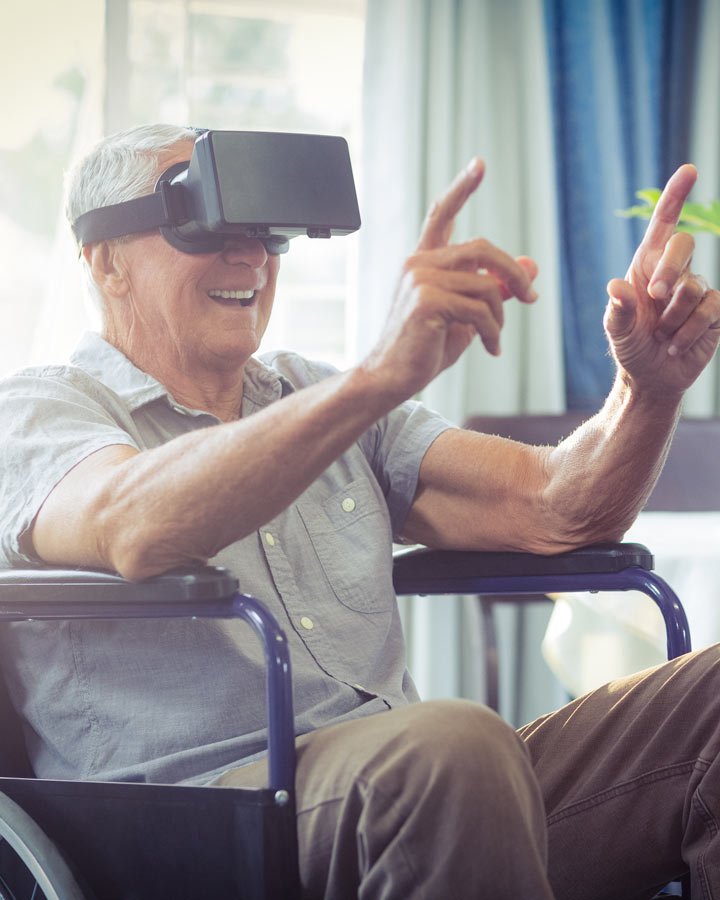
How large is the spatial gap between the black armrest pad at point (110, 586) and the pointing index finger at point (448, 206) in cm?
34

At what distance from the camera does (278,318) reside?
285cm

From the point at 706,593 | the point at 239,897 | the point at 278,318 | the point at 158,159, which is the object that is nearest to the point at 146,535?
the point at 239,897

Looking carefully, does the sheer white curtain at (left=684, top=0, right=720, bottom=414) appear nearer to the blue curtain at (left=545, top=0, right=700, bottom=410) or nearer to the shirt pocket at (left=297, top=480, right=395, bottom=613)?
Answer: the blue curtain at (left=545, top=0, right=700, bottom=410)

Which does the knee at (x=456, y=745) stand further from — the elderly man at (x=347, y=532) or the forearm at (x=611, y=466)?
the forearm at (x=611, y=466)

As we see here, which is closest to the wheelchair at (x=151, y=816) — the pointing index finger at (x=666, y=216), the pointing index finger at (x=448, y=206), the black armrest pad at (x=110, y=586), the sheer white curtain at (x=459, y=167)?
the black armrest pad at (x=110, y=586)

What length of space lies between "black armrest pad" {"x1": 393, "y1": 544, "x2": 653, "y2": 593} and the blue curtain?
156 cm

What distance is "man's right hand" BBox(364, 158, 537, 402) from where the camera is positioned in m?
0.95

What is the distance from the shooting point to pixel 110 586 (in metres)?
1.01

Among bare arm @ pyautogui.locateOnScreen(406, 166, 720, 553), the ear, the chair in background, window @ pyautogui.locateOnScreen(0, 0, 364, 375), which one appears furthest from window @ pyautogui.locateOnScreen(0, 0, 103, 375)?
bare arm @ pyautogui.locateOnScreen(406, 166, 720, 553)

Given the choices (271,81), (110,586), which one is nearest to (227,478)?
(110,586)

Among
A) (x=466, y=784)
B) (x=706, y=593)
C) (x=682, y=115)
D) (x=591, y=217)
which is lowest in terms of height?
(x=706, y=593)

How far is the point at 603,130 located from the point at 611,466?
66.1 inches

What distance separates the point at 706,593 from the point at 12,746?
1035 mm

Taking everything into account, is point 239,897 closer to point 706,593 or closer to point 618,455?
point 618,455
